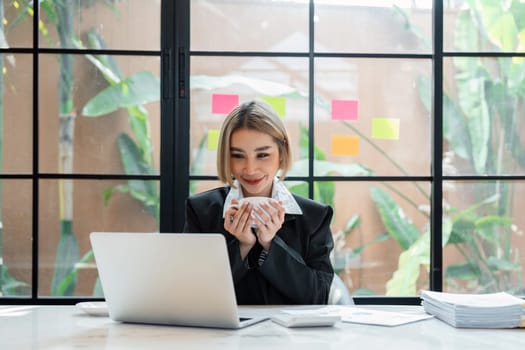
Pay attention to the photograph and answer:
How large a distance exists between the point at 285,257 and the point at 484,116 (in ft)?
5.24

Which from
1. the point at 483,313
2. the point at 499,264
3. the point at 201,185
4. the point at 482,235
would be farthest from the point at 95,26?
the point at 483,313

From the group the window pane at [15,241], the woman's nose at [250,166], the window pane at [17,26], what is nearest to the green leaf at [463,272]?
the woman's nose at [250,166]

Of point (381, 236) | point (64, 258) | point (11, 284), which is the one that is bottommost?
point (11, 284)

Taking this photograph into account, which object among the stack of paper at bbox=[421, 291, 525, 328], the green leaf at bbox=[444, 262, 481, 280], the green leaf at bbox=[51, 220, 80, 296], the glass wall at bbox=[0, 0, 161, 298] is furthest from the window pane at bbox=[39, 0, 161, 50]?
the stack of paper at bbox=[421, 291, 525, 328]

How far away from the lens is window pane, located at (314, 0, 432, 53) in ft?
11.4

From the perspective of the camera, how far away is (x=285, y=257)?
7.55 feet

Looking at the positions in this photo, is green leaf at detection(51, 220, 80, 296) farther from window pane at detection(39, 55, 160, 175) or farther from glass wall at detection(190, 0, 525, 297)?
glass wall at detection(190, 0, 525, 297)

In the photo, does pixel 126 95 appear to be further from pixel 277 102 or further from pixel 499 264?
pixel 499 264

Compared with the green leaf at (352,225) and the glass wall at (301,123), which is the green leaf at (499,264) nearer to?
the glass wall at (301,123)

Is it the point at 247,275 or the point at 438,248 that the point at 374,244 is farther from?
the point at 247,275

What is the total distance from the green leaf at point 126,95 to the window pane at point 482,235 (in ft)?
4.65

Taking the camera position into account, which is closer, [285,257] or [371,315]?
[371,315]

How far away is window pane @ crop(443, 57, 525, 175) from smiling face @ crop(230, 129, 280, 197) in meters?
1.21

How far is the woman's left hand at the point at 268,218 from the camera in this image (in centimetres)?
227
